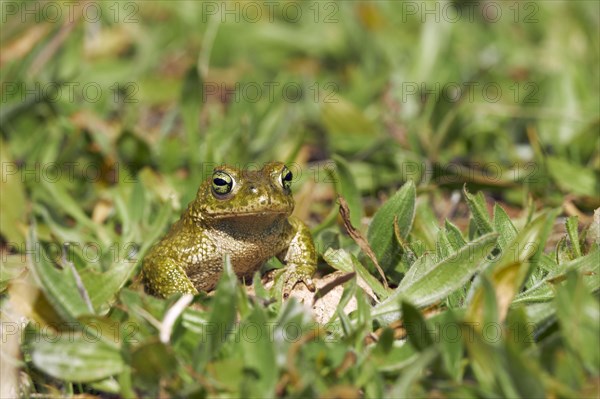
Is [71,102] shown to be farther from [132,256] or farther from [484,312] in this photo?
[484,312]

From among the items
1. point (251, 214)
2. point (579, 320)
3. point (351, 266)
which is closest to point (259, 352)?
point (251, 214)

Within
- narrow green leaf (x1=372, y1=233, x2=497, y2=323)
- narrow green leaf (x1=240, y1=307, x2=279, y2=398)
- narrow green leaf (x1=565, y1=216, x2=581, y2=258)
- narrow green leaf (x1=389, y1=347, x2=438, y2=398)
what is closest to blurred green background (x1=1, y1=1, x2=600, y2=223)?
narrow green leaf (x1=565, y1=216, x2=581, y2=258)

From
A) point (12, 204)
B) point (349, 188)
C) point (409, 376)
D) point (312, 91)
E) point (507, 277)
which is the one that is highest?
point (507, 277)

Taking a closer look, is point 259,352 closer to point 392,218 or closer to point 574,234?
point 392,218

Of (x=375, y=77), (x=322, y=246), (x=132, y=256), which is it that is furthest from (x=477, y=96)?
(x=132, y=256)

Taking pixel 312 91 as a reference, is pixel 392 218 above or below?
above

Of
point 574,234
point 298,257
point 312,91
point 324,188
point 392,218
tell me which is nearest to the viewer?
point 574,234

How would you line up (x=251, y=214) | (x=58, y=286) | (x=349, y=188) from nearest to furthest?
(x=58, y=286) → (x=251, y=214) → (x=349, y=188)

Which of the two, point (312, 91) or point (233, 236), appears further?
point (312, 91)
